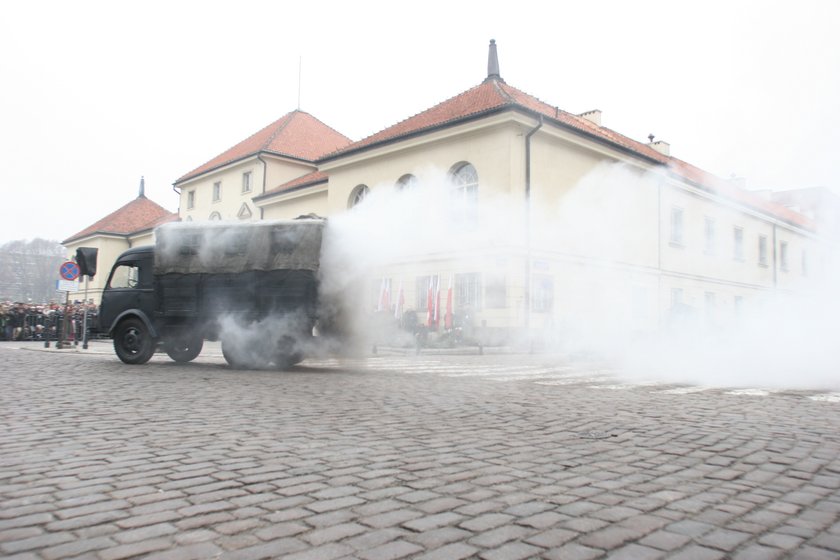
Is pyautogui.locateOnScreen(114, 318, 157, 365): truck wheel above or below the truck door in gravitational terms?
below

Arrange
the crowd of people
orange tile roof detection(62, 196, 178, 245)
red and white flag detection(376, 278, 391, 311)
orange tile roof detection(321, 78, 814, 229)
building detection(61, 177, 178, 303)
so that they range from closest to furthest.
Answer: red and white flag detection(376, 278, 391, 311)
orange tile roof detection(321, 78, 814, 229)
the crowd of people
building detection(61, 177, 178, 303)
orange tile roof detection(62, 196, 178, 245)

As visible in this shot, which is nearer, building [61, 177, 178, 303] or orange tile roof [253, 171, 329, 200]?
orange tile roof [253, 171, 329, 200]

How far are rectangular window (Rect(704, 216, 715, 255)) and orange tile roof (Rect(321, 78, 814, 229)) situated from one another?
1448mm

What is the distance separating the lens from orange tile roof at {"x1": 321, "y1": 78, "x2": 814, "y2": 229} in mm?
22750

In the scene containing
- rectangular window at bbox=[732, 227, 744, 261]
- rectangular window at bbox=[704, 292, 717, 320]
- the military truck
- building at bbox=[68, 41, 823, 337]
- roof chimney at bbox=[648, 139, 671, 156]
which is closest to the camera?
the military truck

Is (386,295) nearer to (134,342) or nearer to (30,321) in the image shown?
(134,342)

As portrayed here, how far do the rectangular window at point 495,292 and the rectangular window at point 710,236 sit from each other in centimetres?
1209

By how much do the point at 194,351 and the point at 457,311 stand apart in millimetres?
10127

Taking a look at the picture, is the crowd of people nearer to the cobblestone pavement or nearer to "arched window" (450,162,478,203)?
"arched window" (450,162,478,203)

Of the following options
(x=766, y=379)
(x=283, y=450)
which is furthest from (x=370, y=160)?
(x=283, y=450)

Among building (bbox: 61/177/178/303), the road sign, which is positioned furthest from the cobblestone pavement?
building (bbox: 61/177/178/303)

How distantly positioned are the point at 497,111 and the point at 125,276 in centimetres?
1393

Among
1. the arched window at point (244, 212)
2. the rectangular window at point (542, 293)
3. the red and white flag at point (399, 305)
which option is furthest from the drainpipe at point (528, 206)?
the arched window at point (244, 212)

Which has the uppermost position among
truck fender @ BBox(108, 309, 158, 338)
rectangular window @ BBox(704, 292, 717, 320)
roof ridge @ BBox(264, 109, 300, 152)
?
roof ridge @ BBox(264, 109, 300, 152)
